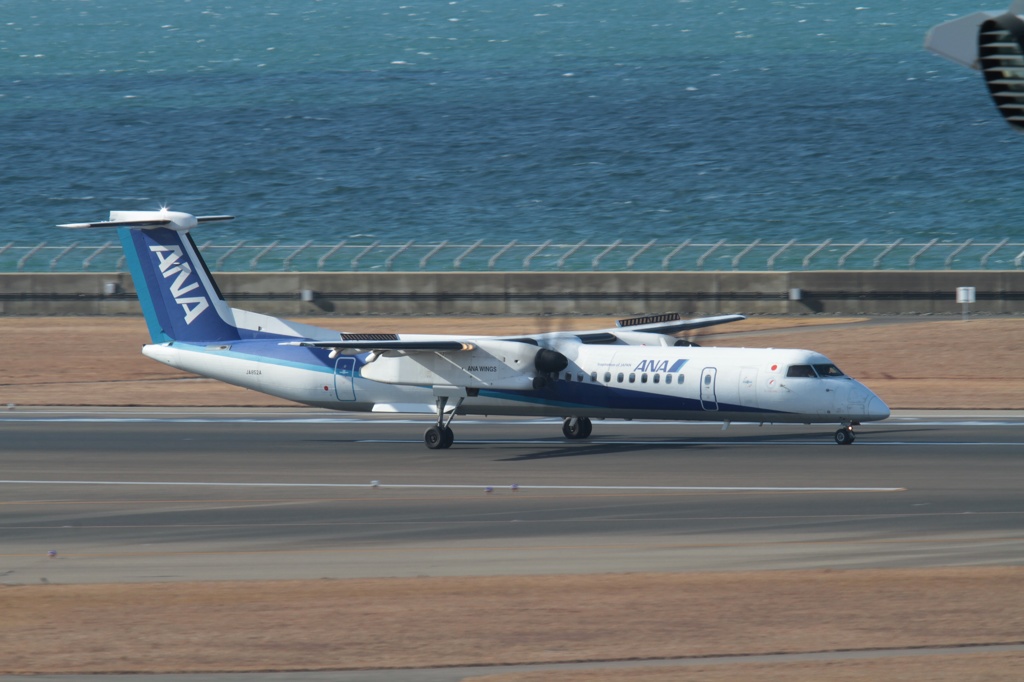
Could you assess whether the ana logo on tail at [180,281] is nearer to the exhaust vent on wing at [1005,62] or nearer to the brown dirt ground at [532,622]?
the brown dirt ground at [532,622]

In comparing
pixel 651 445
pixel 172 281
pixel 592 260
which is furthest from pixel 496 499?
pixel 592 260

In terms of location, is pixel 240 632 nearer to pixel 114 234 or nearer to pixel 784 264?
pixel 784 264

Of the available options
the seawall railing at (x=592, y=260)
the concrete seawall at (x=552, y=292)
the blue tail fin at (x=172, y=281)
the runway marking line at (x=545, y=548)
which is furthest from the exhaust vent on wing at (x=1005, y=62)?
the seawall railing at (x=592, y=260)

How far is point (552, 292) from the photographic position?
5578 cm

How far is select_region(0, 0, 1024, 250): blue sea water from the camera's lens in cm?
9231

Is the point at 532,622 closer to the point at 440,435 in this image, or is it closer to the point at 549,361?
the point at 549,361

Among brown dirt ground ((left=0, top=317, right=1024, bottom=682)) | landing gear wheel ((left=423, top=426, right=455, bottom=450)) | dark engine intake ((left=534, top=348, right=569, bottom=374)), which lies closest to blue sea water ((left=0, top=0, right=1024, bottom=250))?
landing gear wheel ((left=423, top=426, right=455, bottom=450))

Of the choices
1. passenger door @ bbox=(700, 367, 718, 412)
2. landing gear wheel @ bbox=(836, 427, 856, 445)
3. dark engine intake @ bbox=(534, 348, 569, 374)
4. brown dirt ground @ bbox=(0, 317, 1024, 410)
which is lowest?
brown dirt ground @ bbox=(0, 317, 1024, 410)

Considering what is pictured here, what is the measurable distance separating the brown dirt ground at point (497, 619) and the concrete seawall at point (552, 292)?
122ft

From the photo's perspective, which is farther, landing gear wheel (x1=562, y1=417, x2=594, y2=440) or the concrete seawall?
the concrete seawall

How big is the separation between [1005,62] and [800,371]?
2255cm

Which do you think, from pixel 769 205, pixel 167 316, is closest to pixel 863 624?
pixel 167 316

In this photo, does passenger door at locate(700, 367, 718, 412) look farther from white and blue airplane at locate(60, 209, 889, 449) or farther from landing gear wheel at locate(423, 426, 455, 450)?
landing gear wheel at locate(423, 426, 455, 450)

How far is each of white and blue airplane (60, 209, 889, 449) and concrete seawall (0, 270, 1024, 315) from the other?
20717 mm
